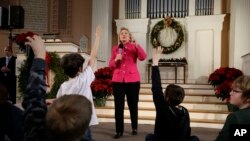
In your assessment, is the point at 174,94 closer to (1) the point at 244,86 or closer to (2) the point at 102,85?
(1) the point at 244,86

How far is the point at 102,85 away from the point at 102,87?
4cm

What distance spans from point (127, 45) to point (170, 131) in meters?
2.05

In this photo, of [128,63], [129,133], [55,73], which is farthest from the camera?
[55,73]

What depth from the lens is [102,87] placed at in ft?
22.1

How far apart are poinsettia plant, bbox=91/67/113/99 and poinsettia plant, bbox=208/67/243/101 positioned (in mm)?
1911

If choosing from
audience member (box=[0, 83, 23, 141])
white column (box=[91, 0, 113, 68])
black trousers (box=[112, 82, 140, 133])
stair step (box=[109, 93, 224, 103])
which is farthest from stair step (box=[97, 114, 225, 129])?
audience member (box=[0, 83, 23, 141])

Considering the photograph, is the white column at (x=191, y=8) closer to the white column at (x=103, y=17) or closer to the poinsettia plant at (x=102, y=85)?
the white column at (x=103, y=17)

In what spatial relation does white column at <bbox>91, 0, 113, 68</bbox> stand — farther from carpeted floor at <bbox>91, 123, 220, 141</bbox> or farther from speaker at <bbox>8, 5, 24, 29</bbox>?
carpeted floor at <bbox>91, 123, 220, 141</bbox>

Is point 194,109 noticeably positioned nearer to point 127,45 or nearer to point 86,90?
point 127,45

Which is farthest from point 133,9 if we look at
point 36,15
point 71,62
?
point 71,62

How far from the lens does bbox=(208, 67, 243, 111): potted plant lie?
21.1 ft

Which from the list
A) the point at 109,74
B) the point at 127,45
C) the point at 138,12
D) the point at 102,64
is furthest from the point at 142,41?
the point at 127,45

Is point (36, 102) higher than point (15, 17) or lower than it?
lower

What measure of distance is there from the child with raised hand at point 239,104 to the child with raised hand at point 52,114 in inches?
35.6
